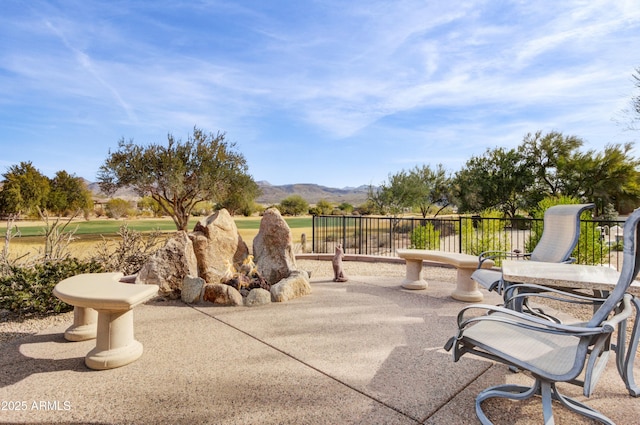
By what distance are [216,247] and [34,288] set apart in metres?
2.34

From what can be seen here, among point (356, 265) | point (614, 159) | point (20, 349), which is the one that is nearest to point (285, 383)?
point (20, 349)

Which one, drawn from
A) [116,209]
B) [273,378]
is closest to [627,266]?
[273,378]

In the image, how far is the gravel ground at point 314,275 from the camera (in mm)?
3896

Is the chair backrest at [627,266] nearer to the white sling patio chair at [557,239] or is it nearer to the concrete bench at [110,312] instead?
the white sling patio chair at [557,239]

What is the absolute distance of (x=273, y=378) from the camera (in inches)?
105

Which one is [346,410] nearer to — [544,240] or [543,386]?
[543,386]

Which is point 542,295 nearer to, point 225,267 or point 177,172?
point 225,267

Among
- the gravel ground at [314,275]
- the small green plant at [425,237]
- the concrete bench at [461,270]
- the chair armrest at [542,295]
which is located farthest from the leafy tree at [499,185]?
the chair armrest at [542,295]

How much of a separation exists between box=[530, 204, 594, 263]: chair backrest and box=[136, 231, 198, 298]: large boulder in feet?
15.7

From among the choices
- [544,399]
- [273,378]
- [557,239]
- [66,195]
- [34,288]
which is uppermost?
[66,195]

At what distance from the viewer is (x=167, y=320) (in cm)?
411

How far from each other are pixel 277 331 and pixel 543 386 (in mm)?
2438

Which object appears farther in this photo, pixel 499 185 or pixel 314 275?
pixel 499 185

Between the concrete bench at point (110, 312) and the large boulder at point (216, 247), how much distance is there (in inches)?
91.3
